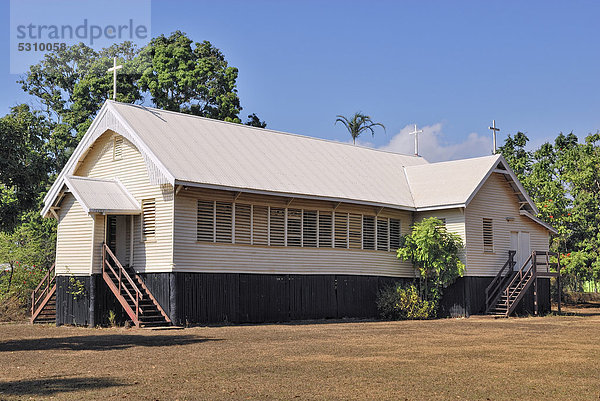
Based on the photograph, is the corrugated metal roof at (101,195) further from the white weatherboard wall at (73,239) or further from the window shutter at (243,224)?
the window shutter at (243,224)

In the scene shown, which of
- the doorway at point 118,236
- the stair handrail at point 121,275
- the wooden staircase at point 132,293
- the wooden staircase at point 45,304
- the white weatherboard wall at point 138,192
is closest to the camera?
the stair handrail at point 121,275

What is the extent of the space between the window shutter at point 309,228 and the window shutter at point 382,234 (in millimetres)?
3766

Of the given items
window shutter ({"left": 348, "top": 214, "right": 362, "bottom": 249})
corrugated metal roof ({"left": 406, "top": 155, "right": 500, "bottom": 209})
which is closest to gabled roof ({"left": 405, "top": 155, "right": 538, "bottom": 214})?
corrugated metal roof ({"left": 406, "top": 155, "right": 500, "bottom": 209})

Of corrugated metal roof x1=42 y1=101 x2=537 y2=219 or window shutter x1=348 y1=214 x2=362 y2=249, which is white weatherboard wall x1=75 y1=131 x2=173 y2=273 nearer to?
corrugated metal roof x1=42 y1=101 x2=537 y2=219

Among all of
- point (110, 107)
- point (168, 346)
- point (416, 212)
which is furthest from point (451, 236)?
point (168, 346)

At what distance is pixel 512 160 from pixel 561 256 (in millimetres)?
10020

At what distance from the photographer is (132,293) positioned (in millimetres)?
25203

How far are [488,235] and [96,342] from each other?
19396 mm

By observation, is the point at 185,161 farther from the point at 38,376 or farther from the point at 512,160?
the point at 512,160

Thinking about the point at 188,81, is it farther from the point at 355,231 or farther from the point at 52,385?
the point at 52,385

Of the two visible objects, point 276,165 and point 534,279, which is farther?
point 534,279

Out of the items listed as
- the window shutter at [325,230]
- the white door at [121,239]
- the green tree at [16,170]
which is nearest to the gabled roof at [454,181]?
the window shutter at [325,230]

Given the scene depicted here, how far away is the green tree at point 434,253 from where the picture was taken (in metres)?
31.0

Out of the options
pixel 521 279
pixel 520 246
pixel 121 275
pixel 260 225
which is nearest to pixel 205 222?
pixel 260 225
